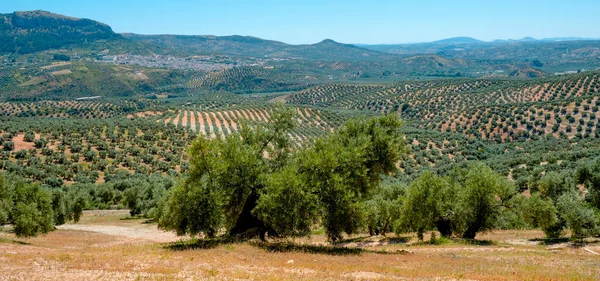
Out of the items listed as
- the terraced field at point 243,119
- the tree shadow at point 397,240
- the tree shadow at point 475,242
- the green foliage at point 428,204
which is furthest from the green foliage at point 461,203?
the terraced field at point 243,119

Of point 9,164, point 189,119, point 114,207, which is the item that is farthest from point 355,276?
point 189,119

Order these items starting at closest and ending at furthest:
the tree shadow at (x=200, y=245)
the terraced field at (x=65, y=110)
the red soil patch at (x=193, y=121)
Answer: the tree shadow at (x=200, y=245), the red soil patch at (x=193, y=121), the terraced field at (x=65, y=110)

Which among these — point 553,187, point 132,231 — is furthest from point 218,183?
point 553,187

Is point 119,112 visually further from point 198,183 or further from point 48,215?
point 198,183

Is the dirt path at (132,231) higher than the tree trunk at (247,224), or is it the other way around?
the tree trunk at (247,224)

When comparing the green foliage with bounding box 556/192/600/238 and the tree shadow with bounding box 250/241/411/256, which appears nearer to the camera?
the tree shadow with bounding box 250/241/411/256

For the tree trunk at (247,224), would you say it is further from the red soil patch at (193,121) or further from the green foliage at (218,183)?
the red soil patch at (193,121)

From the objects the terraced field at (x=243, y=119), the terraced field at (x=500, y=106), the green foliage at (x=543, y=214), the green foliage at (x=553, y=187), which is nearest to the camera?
the green foliage at (x=543, y=214)

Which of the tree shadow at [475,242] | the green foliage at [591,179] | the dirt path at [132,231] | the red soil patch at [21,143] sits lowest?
the dirt path at [132,231]

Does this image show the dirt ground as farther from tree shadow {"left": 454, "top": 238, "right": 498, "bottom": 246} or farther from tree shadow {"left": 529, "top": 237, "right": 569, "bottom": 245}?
tree shadow {"left": 529, "top": 237, "right": 569, "bottom": 245}

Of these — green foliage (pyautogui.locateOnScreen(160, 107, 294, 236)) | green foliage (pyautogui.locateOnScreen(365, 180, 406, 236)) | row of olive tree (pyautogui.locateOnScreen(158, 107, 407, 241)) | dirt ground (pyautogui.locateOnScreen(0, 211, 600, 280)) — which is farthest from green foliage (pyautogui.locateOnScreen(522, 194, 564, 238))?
green foliage (pyautogui.locateOnScreen(160, 107, 294, 236))

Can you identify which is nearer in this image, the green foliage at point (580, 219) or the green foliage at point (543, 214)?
the green foliage at point (580, 219)

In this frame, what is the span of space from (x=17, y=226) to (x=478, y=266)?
34.7 meters

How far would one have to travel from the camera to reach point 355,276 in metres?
18.9
